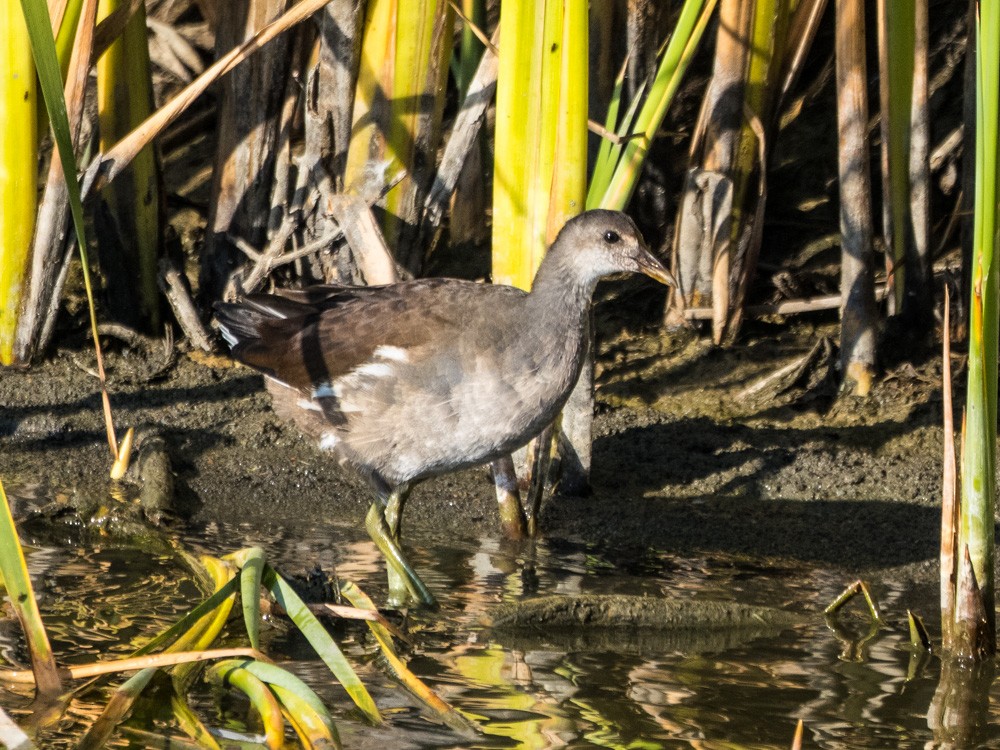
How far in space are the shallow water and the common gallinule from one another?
350mm

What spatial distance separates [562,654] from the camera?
397 centimetres

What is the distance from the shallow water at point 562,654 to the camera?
338 cm

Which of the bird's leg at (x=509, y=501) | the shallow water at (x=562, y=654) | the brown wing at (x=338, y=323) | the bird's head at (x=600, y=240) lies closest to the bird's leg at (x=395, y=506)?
the shallow water at (x=562, y=654)

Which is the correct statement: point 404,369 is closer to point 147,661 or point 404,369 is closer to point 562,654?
point 562,654

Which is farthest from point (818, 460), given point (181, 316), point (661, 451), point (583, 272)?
point (181, 316)

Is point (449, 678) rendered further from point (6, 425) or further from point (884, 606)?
point (6, 425)

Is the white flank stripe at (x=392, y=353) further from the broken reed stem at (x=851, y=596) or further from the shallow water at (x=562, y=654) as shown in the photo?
the broken reed stem at (x=851, y=596)

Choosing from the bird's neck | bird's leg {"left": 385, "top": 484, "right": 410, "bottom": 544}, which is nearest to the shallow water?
bird's leg {"left": 385, "top": 484, "right": 410, "bottom": 544}

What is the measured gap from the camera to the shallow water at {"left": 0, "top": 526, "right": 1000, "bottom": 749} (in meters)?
3.38

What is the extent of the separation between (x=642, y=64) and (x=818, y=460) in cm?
179

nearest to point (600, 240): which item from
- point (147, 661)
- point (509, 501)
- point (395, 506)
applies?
point (509, 501)

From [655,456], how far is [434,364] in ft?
4.67

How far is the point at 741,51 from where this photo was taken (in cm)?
557

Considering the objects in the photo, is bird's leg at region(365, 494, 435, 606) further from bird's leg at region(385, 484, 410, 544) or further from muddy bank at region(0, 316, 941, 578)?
muddy bank at region(0, 316, 941, 578)
